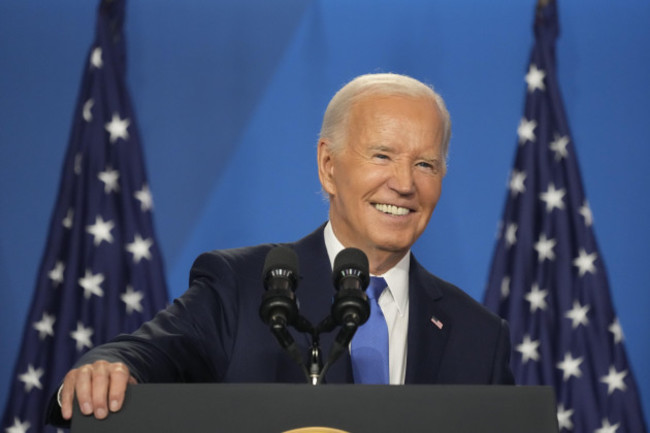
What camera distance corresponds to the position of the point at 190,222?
4172mm

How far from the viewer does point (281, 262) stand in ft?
5.09

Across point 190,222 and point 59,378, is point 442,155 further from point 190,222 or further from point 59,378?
point 59,378

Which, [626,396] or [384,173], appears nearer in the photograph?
[384,173]

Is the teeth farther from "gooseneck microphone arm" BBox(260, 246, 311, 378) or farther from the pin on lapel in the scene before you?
"gooseneck microphone arm" BBox(260, 246, 311, 378)

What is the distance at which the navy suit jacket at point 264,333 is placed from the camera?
202cm

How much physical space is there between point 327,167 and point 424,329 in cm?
57

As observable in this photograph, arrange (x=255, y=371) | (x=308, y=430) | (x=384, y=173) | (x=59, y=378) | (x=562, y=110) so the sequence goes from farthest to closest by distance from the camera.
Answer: (x=562, y=110) → (x=59, y=378) → (x=384, y=173) → (x=255, y=371) → (x=308, y=430)

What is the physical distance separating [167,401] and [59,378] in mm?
2713

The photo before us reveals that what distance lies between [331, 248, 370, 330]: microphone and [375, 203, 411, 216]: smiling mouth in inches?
29.4

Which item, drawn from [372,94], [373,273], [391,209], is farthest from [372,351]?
[372,94]

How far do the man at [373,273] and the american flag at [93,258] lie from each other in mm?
1710

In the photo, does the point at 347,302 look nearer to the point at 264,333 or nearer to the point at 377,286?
the point at 264,333

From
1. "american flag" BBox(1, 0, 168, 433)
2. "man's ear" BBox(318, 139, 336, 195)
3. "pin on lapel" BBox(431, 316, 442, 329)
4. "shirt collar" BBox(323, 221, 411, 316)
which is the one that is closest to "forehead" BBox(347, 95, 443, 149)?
"man's ear" BBox(318, 139, 336, 195)

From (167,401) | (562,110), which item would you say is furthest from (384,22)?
(167,401)
